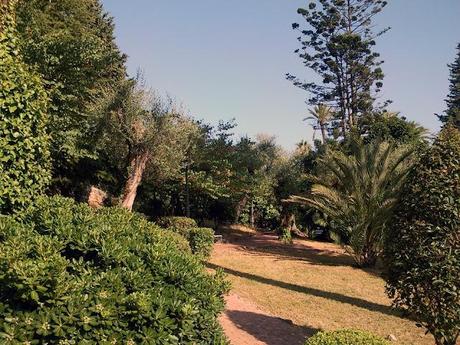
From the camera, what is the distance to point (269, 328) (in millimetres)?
8258

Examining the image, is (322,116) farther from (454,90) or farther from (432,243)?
(432,243)

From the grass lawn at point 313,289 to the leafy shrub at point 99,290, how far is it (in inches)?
227

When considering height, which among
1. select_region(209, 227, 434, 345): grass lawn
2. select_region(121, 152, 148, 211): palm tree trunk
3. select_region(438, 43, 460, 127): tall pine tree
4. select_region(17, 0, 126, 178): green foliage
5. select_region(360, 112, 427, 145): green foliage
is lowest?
select_region(209, 227, 434, 345): grass lawn

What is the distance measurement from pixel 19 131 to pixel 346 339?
4.58 m

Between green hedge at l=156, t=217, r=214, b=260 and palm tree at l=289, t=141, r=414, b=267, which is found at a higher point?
palm tree at l=289, t=141, r=414, b=267

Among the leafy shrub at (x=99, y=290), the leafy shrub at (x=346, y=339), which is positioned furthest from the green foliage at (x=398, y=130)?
the leafy shrub at (x=99, y=290)

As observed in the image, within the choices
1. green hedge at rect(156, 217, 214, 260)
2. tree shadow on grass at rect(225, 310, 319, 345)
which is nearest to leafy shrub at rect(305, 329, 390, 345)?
tree shadow on grass at rect(225, 310, 319, 345)

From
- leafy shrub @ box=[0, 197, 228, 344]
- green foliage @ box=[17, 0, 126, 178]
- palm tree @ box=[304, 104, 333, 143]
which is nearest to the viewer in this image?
leafy shrub @ box=[0, 197, 228, 344]

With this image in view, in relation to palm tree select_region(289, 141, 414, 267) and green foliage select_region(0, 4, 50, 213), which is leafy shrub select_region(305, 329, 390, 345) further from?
palm tree select_region(289, 141, 414, 267)

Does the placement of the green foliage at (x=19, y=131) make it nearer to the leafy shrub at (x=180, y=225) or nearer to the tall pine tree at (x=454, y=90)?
the leafy shrub at (x=180, y=225)

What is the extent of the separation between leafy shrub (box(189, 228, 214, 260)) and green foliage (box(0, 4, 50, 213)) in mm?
9914

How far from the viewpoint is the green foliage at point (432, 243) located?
5906 millimetres

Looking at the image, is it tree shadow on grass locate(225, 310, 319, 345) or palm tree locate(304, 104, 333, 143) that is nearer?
tree shadow on grass locate(225, 310, 319, 345)

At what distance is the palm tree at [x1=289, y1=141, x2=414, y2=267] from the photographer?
51.4ft
